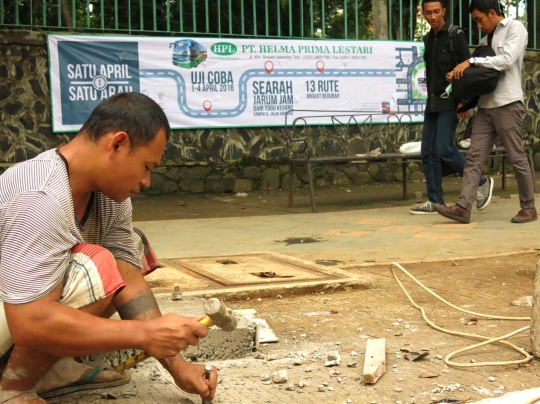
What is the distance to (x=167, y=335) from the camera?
2.43m

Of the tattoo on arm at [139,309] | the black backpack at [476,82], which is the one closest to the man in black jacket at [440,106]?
the black backpack at [476,82]

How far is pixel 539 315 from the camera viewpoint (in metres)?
3.23

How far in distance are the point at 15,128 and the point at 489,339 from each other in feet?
23.9

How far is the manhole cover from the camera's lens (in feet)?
15.5

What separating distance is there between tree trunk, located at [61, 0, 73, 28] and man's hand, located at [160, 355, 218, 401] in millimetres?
7551

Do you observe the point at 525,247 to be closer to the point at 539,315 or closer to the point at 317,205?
the point at 539,315

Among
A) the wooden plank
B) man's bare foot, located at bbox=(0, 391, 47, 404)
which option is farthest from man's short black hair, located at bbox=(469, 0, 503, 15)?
man's bare foot, located at bbox=(0, 391, 47, 404)

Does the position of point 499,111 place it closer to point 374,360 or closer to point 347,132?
point 347,132

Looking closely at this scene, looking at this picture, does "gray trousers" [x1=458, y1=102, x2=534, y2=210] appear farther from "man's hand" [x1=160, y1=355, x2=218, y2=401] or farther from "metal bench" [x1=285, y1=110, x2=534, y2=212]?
"man's hand" [x1=160, y1=355, x2=218, y2=401]

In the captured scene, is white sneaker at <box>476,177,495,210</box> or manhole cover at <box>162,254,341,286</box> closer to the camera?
manhole cover at <box>162,254,341,286</box>

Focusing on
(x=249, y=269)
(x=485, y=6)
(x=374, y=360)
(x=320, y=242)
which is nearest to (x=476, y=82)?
(x=485, y=6)

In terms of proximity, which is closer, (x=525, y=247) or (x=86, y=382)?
(x=86, y=382)

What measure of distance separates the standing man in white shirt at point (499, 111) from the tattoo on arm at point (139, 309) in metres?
4.71

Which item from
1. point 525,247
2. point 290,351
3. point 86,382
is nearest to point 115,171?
point 86,382
